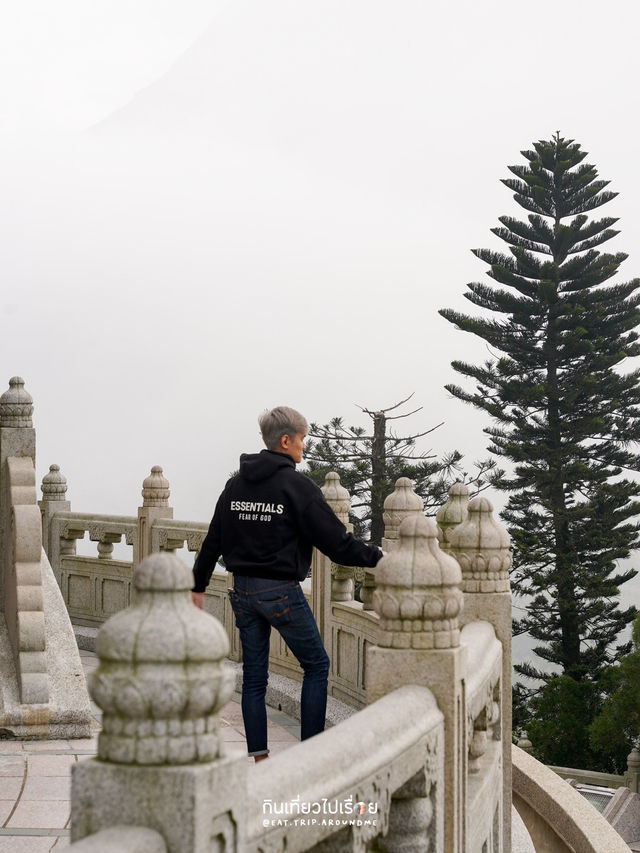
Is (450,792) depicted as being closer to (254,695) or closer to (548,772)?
(254,695)

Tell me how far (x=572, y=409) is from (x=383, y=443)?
15.6 feet

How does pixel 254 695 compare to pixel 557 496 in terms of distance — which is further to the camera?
pixel 557 496

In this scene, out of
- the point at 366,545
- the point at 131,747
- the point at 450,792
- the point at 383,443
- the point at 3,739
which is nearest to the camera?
the point at 131,747

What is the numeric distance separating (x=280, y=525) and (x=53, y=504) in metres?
6.97

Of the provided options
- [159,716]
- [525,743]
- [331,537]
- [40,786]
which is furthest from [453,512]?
[525,743]

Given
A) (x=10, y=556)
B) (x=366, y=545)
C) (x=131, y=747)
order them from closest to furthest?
(x=131, y=747)
(x=366, y=545)
(x=10, y=556)

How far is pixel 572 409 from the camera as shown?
27.6m

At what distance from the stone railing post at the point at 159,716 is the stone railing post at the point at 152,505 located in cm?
758

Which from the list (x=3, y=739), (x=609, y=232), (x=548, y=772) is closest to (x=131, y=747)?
(x=3, y=739)

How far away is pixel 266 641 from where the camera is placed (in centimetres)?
431

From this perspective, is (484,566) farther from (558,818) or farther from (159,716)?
(159,716)

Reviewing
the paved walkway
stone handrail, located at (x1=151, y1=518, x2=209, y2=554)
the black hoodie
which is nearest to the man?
the black hoodie

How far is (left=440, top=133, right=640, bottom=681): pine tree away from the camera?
90.0ft

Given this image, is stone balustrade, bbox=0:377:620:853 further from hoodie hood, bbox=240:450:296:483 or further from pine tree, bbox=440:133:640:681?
pine tree, bbox=440:133:640:681
